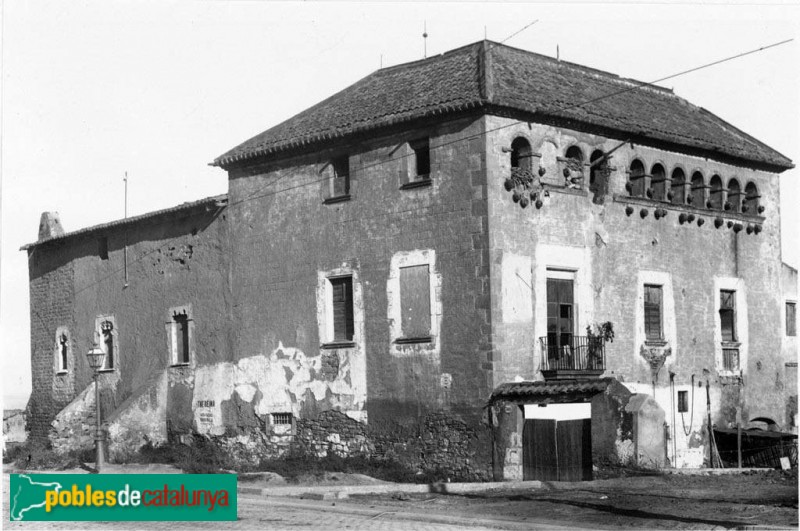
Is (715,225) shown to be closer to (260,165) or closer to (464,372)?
(464,372)

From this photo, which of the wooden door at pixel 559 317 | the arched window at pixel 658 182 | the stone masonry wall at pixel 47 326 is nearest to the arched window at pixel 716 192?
the arched window at pixel 658 182

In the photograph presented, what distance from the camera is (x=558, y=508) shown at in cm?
1847

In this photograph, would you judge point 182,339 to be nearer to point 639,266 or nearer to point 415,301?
point 415,301

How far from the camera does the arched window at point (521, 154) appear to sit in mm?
25094

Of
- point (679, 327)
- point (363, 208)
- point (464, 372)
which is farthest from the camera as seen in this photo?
point (679, 327)

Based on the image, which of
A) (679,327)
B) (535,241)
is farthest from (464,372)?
(679,327)

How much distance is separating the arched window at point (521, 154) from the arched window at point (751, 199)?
27.3 feet

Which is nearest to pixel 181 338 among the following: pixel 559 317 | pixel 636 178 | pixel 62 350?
pixel 62 350

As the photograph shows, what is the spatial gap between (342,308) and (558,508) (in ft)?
32.6

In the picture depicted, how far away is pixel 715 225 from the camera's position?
29.4m

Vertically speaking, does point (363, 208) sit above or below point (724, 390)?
above

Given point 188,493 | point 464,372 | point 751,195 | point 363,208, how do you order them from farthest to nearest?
point 751,195
point 363,208
point 464,372
point 188,493

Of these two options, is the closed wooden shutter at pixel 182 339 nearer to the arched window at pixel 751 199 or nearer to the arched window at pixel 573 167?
the arched window at pixel 573 167

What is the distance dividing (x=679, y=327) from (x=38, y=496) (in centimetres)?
1744
